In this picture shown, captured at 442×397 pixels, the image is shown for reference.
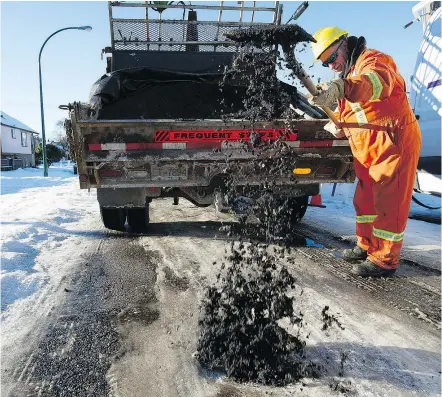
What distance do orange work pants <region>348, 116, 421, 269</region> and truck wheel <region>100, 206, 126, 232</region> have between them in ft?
9.37

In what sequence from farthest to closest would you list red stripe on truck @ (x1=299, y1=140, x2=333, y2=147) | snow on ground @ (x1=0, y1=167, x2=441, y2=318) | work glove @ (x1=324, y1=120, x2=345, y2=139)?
red stripe on truck @ (x1=299, y1=140, x2=333, y2=147)
work glove @ (x1=324, y1=120, x2=345, y2=139)
snow on ground @ (x1=0, y1=167, x2=441, y2=318)

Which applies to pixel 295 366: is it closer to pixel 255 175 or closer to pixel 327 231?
pixel 255 175

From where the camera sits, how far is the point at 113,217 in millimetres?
4625

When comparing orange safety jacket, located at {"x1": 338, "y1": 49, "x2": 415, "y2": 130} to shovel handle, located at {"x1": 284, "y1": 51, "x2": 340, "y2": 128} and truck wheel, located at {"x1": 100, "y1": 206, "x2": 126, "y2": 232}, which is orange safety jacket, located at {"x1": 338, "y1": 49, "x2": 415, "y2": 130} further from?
truck wheel, located at {"x1": 100, "y1": 206, "x2": 126, "y2": 232}

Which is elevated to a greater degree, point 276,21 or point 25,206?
point 276,21

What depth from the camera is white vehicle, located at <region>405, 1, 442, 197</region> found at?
17.7 ft

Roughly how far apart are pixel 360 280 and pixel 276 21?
168 inches

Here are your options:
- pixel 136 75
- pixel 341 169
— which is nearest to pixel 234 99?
pixel 136 75

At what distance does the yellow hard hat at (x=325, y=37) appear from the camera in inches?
123

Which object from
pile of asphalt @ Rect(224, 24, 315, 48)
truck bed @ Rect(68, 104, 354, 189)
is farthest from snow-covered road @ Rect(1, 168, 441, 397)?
pile of asphalt @ Rect(224, 24, 315, 48)

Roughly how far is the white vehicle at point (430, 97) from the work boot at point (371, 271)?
2.96 metres

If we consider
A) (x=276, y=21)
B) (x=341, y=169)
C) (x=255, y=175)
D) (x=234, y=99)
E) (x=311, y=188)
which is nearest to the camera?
(x=255, y=175)

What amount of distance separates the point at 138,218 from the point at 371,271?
2.73 m

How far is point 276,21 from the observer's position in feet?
18.9
